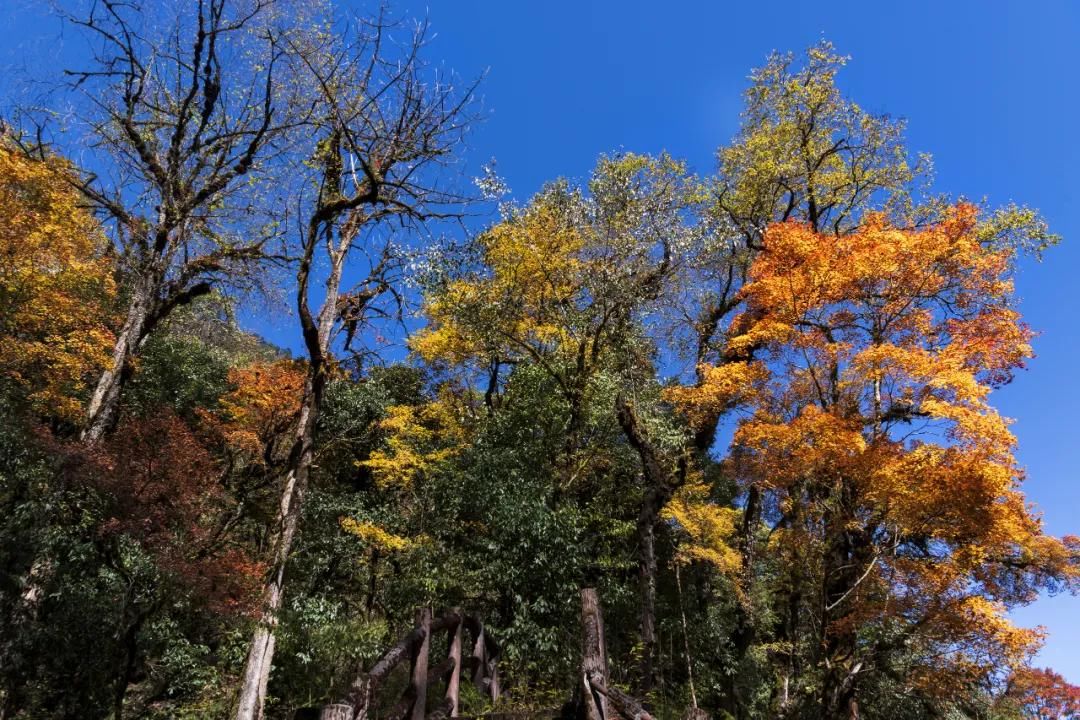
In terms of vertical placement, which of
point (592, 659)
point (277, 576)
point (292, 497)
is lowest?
point (592, 659)

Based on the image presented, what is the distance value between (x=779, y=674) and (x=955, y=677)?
4887 mm

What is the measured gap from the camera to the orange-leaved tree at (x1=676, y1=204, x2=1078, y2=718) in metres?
10.1

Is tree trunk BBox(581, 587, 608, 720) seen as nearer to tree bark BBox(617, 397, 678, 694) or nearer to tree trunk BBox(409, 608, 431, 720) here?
tree trunk BBox(409, 608, 431, 720)

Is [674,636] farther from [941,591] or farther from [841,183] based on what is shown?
[841,183]

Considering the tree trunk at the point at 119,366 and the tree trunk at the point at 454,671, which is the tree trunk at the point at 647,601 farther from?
the tree trunk at the point at 119,366

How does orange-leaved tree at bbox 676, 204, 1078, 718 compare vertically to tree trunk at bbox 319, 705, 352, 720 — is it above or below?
above

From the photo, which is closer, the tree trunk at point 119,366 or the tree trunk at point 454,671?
the tree trunk at point 454,671

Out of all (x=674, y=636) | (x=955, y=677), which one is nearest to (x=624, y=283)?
(x=674, y=636)

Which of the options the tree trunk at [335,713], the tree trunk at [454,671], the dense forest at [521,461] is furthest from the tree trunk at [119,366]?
the tree trunk at [335,713]

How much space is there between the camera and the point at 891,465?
10523mm

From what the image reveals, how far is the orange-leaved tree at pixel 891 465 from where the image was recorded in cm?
1007

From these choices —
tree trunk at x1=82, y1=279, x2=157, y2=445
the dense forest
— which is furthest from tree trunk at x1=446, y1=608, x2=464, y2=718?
tree trunk at x1=82, y1=279, x2=157, y2=445

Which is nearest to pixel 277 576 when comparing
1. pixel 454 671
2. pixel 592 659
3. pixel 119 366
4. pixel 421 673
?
pixel 454 671

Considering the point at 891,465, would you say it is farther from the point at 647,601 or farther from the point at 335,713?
the point at 335,713
